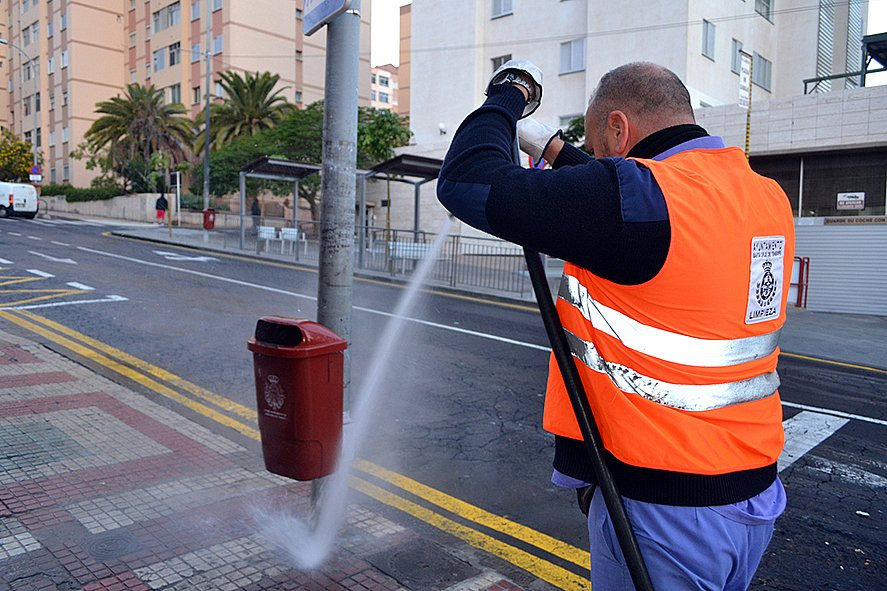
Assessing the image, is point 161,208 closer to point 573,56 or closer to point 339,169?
point 573,56

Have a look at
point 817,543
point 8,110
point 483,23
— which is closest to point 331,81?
point 817,543

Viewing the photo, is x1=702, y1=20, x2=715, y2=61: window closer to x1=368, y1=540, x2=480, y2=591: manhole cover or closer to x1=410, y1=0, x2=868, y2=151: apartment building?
x1=410, y1=0, x2=868, y2=151: apartment building

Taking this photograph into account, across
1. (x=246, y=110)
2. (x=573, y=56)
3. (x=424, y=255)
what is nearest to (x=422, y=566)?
(x=424, y=255)

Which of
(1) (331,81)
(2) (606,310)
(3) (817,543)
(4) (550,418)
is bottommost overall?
(3) (817,543)

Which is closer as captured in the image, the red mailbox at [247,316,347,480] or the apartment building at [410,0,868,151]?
the red mailbox at [247,316,347,480]

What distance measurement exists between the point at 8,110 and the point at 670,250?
265ft

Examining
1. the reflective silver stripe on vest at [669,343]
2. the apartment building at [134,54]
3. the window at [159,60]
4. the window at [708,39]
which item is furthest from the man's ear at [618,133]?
the window at [159,60]

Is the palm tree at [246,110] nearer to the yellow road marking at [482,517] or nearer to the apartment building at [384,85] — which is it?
the yellow road marking at [482,517]

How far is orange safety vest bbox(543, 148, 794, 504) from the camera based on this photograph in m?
1.61

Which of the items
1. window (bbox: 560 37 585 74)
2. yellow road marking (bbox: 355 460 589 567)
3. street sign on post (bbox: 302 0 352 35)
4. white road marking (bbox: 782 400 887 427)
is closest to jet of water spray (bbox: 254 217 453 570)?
yellow road marking (bbox: 355 460 589 567)

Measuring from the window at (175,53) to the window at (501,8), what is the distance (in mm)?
28921

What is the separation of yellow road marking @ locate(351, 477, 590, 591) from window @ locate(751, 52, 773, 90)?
2734cm

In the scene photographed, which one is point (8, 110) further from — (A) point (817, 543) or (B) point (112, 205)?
(A) point (817, 543)

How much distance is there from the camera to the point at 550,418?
6.35 feet
